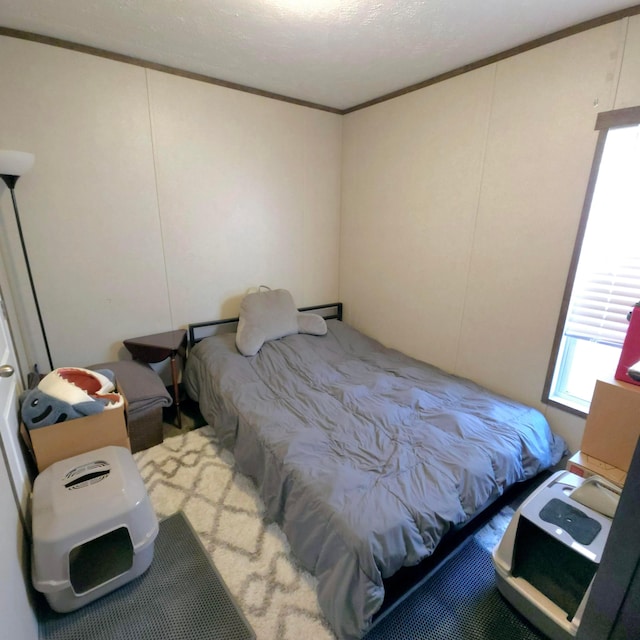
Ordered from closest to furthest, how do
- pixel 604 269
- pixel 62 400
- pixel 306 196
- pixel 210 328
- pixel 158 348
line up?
1. pixel 62 400
2. pixel 604 269
3. pixel 158 348
4. pixel 210 328
5. pixel 306 196

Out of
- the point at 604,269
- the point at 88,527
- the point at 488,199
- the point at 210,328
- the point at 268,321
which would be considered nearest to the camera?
the point at 88,527

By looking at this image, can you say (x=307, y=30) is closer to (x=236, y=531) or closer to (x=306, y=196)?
(x=306, y=196)

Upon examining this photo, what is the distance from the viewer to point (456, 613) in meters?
1.37

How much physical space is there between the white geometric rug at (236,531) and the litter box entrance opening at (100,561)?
245 millimetres

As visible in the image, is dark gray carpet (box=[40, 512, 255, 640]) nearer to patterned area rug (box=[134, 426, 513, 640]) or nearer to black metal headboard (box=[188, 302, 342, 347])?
patterned area rug (box=[134, 426, 513, 640])

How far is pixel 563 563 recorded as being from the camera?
1.25 meters

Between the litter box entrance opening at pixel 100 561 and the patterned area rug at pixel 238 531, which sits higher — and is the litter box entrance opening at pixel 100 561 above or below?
above

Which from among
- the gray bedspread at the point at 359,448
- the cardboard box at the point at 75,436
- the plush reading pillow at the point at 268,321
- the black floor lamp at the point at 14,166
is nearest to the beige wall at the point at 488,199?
the gray bedspread at the point at 359,448

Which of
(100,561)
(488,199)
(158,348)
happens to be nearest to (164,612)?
(100,561)

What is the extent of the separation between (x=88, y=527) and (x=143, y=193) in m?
2.05

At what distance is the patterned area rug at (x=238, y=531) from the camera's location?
1.35 meters

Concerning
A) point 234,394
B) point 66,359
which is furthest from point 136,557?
point 66,359

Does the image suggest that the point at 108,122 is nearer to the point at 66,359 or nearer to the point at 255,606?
the point at 66,359

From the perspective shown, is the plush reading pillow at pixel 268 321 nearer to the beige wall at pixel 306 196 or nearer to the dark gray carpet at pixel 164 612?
the beige wall at pixel 306 196
